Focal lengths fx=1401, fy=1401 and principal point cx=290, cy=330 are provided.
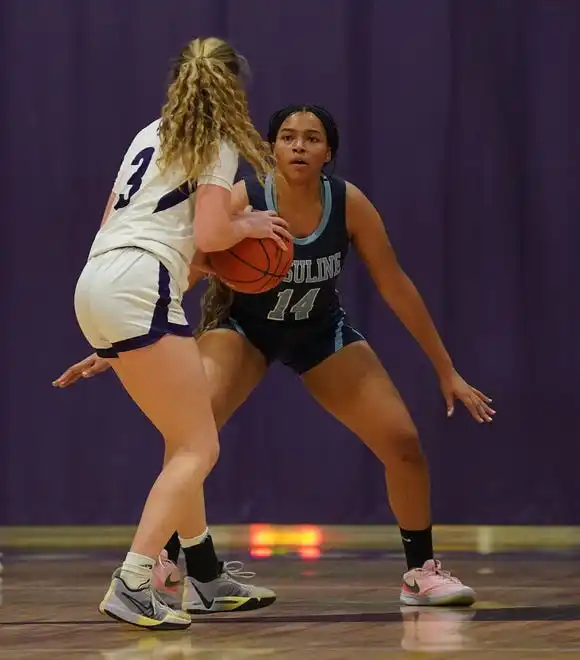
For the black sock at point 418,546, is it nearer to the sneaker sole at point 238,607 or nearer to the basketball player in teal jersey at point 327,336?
the basketball player in teal jersey at point 327,336

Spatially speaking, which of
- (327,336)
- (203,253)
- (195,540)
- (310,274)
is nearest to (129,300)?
(203,253)

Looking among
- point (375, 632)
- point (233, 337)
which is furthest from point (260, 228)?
point (375, 632)

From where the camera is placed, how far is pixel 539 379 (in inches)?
217

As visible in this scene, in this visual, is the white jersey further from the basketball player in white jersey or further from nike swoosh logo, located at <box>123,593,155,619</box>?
nike swoosh logo, located at <box>123,593,155,619</box>

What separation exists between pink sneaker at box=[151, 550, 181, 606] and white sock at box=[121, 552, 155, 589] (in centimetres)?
68

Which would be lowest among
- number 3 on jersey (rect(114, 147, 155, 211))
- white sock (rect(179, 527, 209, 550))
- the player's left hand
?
white sock (rect(179, 527, 209, 550))

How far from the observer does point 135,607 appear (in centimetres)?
313

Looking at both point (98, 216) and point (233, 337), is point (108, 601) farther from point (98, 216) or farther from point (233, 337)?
point (98, 216)

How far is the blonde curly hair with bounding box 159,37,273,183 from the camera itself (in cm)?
321

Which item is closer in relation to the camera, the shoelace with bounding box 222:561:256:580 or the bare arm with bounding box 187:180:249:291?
the bare arm with bounding box 187:180:249:291

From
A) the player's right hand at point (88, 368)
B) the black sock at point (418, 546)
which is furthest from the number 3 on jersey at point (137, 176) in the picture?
the black sock at point (418, 546)

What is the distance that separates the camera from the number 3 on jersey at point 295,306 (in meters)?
3.92

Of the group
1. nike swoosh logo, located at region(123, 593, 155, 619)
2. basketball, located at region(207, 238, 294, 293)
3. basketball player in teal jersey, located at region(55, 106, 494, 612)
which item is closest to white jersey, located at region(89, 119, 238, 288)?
basketball, located at region(207, 238, 294, 293)

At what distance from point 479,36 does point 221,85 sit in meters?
2.51
